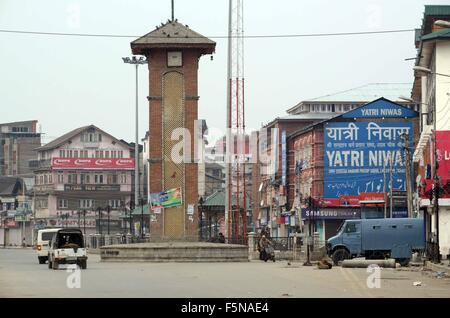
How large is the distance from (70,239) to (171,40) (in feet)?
51.2

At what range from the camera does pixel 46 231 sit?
6012 centimetres

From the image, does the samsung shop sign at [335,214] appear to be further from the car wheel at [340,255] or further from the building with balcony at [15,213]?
the building with balcony at [15,213]

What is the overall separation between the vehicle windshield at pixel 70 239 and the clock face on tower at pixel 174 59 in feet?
48.1

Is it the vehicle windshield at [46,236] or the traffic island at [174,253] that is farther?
the vehicle windshield at [46,236]

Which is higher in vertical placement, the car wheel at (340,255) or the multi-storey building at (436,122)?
the multi-storey building at (436,122)

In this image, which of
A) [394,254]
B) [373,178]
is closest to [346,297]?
[394,254]

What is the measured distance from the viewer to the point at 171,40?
194 ft

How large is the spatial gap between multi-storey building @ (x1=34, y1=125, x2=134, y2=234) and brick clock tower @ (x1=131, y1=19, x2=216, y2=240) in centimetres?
8292

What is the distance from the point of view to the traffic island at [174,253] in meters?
55.5

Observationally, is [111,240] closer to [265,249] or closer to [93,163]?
[265,249]

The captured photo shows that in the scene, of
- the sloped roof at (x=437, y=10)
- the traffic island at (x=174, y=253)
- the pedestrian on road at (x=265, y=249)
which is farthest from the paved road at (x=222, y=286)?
the sloped roof at (x=437, y=10)

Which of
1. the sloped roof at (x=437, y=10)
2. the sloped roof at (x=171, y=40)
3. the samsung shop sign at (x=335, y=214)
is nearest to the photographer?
the sloped roof at (x=171, y=40)

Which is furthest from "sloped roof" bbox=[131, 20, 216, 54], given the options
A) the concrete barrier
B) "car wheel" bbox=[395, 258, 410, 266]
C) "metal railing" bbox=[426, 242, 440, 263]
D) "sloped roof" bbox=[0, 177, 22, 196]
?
"sloped roof" bbox=[0, 177, 22, 196]
